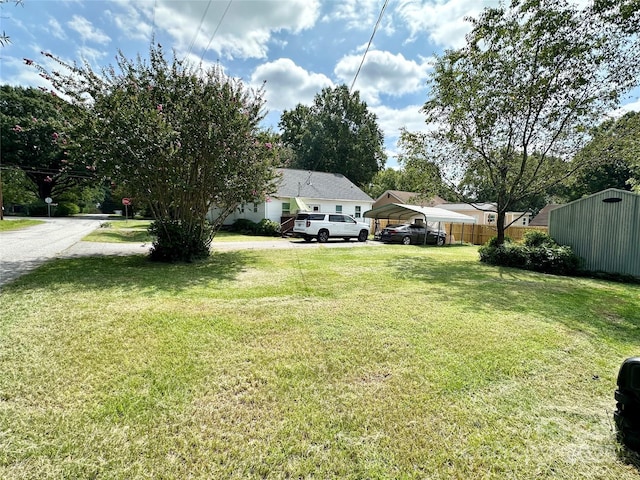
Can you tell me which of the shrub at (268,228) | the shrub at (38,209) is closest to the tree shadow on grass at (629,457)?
the shrub at (268,228)

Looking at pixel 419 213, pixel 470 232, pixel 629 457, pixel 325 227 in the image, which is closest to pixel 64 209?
pixel 325 227

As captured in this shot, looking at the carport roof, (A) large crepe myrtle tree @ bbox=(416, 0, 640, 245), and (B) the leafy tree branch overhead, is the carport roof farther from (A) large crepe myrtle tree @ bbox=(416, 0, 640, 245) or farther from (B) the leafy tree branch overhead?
(B) the leafy tree branch overhead

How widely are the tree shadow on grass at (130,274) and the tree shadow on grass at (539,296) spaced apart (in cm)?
479

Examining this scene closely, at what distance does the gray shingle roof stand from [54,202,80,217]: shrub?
29619 mm

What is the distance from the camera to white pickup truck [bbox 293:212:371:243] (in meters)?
16.8

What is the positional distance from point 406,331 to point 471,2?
29.8 feet

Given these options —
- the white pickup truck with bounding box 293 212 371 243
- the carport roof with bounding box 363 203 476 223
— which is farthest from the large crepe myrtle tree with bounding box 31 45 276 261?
the carport roof with bounding box 363 203 476 223

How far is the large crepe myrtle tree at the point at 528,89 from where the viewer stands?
354 inches

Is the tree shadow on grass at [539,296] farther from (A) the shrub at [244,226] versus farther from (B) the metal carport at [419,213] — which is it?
(A) the shrub at [244,226]

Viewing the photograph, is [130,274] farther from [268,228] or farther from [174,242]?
[268,228]

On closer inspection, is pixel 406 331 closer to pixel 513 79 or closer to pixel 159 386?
pixel 159 386

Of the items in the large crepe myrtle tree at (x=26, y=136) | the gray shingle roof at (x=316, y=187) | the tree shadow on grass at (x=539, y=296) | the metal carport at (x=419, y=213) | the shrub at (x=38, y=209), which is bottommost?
the tree shadow on grass at (x=539, y=296)

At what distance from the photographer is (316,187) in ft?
83.1

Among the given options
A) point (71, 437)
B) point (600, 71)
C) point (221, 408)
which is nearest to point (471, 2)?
point (600, 71)
